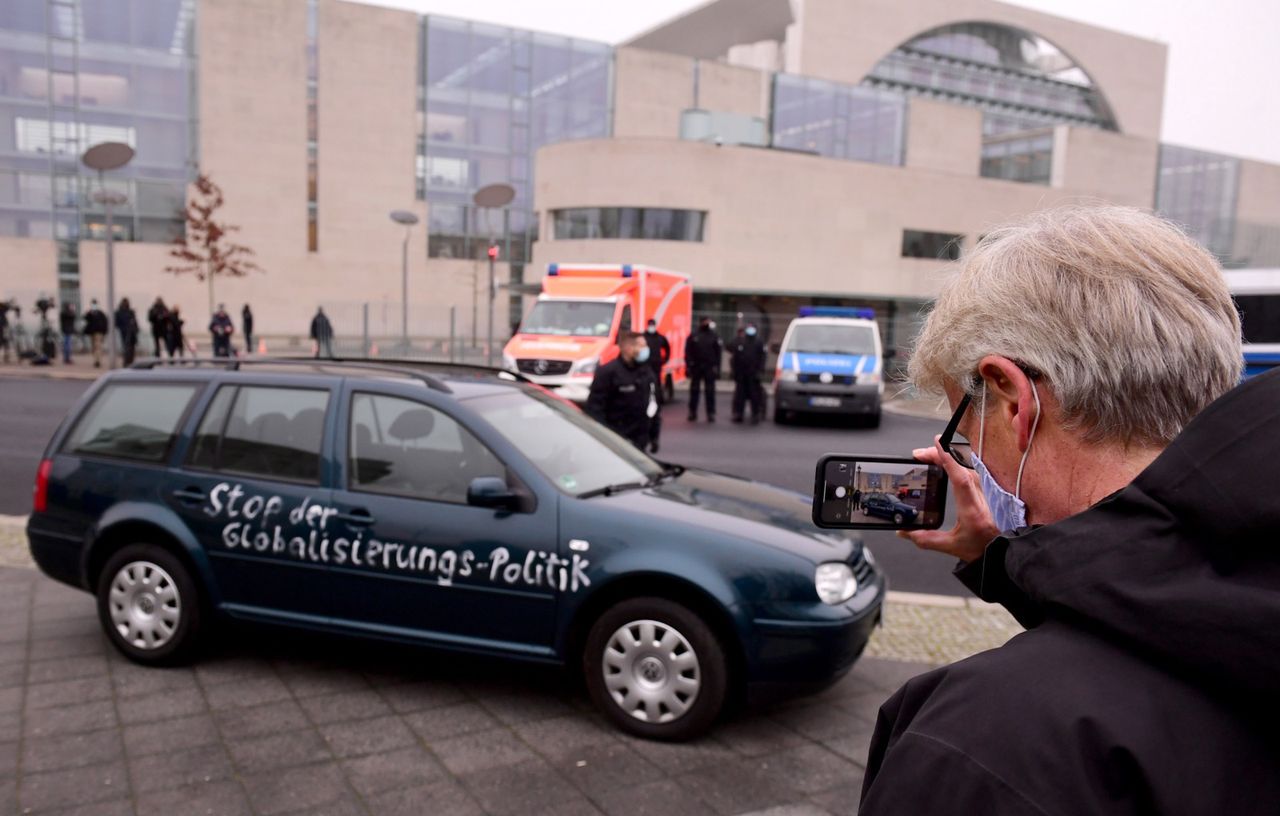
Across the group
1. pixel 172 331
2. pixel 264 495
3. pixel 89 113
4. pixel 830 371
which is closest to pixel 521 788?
pixel 264 495

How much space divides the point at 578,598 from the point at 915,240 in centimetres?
3639

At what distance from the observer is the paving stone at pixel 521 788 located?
3520mm

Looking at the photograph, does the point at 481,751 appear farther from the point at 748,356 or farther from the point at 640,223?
the point at 640,223

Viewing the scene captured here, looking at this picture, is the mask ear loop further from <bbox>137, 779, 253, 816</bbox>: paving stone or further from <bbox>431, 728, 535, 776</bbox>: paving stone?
<bbox>137, 779, 253, 816</bbox>: paving stone

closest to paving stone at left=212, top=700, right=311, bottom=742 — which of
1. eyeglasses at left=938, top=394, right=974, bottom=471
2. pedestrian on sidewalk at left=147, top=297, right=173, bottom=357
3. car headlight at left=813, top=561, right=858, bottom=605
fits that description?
car headlight at left=813, top=561, right=858, bottom=605

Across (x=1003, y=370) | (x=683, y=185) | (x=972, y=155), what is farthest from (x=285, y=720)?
(x=972, y=155)

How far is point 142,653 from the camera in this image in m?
4.80

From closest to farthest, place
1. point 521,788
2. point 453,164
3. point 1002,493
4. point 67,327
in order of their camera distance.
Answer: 1. point 1002,493
2. point 521,788
3. point 67,327
4. point 453,164

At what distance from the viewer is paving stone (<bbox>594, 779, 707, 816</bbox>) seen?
138 inches

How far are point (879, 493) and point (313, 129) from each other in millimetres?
42461

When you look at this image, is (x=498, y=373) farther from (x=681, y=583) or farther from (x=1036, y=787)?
(x=1036, y=787)

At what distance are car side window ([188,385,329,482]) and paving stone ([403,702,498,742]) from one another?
50.2 inches

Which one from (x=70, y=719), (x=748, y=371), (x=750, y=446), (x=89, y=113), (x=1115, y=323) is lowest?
(x=750, y=446)

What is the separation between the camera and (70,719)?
4.20 meters
